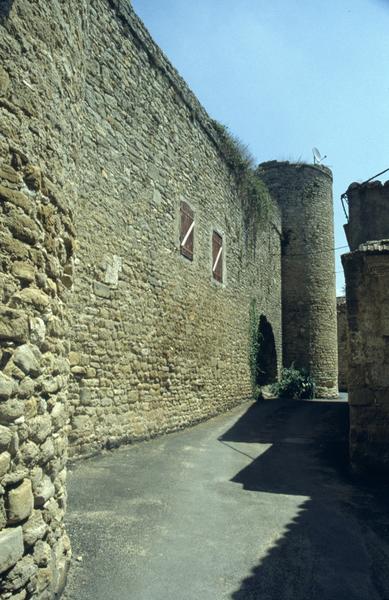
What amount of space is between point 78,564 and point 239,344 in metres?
9.84

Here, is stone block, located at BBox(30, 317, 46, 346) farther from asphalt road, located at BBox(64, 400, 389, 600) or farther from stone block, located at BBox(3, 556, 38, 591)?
asphalt road, located at BBox(64, 400, 389, 600)

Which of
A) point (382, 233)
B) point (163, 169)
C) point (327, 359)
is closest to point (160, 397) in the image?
point (163, 169)

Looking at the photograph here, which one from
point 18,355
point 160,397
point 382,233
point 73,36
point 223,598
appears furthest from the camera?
point 382,233

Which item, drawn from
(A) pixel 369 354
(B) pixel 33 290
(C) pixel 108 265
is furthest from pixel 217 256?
(B) pixel 33 290

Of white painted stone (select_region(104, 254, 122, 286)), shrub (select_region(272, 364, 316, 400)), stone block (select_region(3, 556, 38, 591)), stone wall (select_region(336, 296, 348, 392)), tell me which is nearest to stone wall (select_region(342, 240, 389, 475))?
white painted stone (select_region(104, 254, 122, 286))

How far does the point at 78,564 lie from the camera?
344 centimetres

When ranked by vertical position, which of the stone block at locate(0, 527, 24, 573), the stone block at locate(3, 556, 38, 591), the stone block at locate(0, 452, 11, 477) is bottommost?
the stone block at locate(3, 556, 38, 591)

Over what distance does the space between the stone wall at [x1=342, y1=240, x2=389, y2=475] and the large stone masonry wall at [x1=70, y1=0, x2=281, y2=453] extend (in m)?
3.32

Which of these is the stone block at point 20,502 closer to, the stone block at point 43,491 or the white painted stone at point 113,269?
the stone block at point 43,491

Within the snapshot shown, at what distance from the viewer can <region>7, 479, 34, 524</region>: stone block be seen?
2.37 metres

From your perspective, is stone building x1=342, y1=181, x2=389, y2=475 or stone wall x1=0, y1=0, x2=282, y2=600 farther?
stone building x1=342, y1=181, x2=389, y2=475

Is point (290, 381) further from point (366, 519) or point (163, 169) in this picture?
point (366, 519)

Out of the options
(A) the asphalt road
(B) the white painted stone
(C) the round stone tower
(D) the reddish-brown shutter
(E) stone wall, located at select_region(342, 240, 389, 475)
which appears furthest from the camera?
(C) the round stone tower

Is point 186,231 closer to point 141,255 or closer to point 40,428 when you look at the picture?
point 141,255
